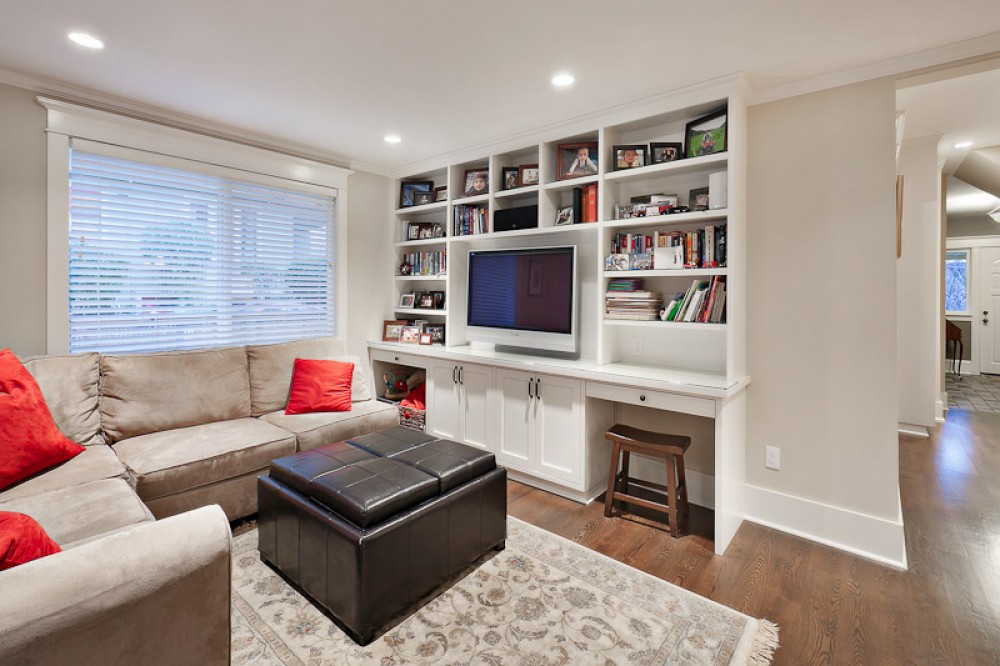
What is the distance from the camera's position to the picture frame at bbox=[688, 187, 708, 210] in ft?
8.91

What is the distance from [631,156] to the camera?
2.95m

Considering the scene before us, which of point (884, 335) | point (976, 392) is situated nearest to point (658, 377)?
point (884, 335)

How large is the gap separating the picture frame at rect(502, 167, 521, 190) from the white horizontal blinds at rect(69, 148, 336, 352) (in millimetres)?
1591

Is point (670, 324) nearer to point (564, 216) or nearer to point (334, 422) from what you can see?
point (564, 216)

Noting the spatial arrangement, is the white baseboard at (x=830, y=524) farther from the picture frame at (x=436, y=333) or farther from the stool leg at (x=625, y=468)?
the picture frame at (x=436, y=333)

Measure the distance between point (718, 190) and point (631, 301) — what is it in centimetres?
79

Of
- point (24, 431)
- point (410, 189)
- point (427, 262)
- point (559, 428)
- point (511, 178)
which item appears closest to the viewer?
point (24, 431)

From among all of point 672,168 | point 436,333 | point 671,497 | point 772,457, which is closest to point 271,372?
point 436,333

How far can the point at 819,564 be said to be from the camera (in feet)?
7.62

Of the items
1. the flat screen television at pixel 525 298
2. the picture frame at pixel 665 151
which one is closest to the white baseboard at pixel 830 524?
the flat screen television at pixel 525 298

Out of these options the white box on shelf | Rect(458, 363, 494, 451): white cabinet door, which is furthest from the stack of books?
Rect(458, 363, 494, 451): white cabinet door

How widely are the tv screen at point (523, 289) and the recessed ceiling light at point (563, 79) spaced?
3.35 feet

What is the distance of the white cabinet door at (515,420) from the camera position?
3.21 meters

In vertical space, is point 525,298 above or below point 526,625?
above
